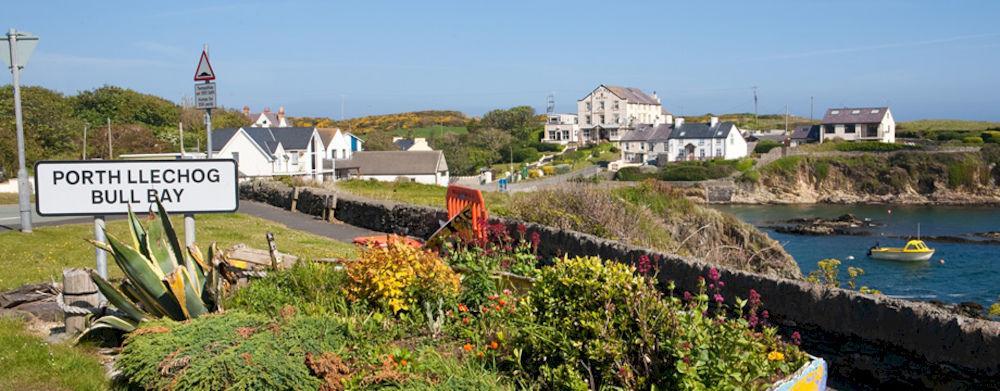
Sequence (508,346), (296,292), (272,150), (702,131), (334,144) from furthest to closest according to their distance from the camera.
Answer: (702,131) → (334,144) → (272,150) → (296,292) → (508,346)

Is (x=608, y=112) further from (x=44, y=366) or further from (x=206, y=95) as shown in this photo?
(x=44, y=366)

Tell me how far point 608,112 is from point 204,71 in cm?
12317

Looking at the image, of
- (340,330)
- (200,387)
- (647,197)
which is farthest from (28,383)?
(647,197)

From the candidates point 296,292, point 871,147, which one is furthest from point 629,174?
point 296,292

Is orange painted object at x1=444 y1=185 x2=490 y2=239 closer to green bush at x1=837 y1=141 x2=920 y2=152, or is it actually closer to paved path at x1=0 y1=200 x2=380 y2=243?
paved path at x1=0 y1=200 x2=380 y2=243

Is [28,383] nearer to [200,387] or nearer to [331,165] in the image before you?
[200,387]

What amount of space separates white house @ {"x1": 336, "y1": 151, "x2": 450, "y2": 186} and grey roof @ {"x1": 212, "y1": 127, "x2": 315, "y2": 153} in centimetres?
768

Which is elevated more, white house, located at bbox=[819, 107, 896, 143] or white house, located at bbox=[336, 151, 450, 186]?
white house, located at bbox=[819, 107, 896, 143]

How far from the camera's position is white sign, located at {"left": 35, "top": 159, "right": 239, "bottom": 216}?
7348mm

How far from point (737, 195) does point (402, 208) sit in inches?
2838

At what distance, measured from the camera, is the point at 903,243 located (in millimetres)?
52125

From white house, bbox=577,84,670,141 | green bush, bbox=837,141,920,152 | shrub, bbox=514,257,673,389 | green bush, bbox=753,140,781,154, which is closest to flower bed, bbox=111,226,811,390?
shrub, bbox=514,257,673,389

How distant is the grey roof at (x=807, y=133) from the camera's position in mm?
113344

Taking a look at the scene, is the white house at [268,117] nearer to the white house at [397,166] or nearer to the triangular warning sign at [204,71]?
the white house at [397,166]
